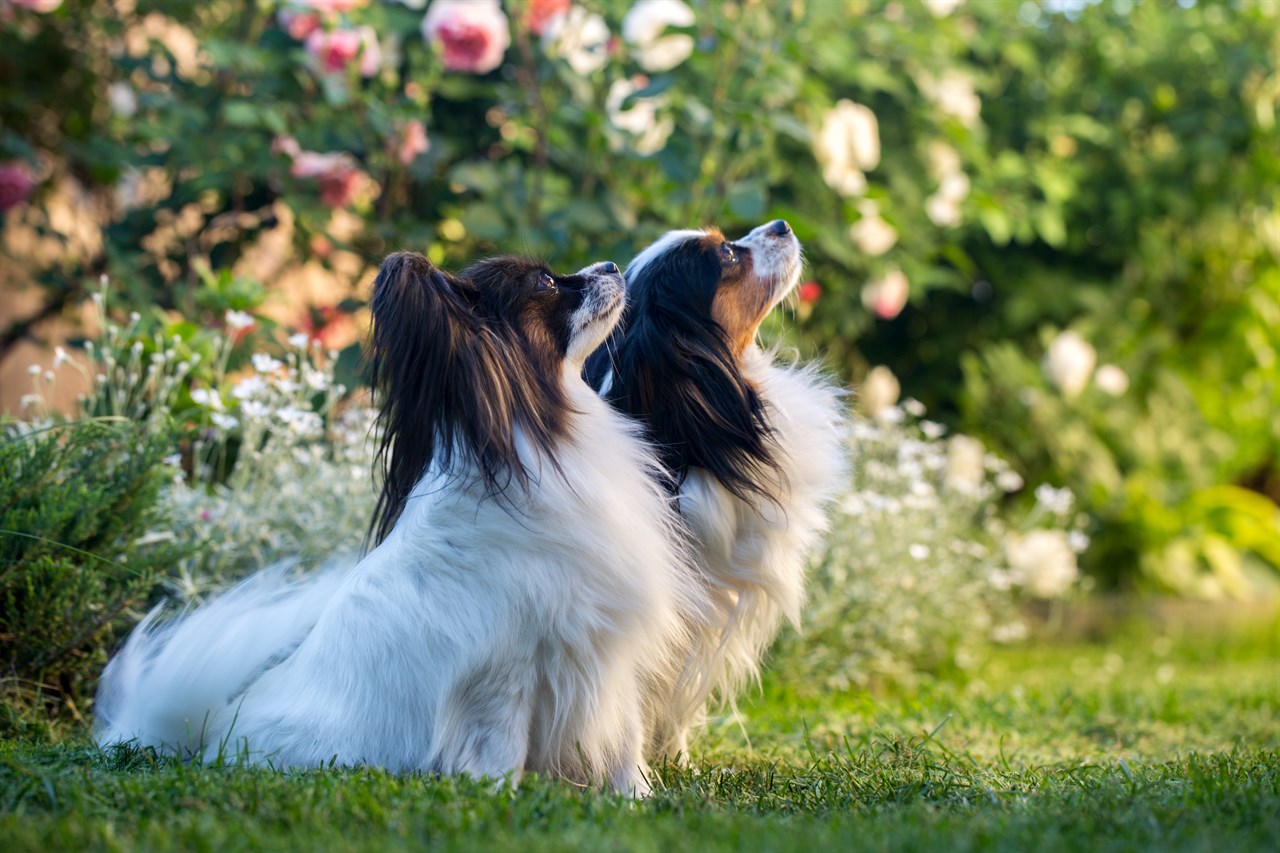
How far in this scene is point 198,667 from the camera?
9.29ft

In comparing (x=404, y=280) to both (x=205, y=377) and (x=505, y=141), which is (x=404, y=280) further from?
(x=505, y=141)

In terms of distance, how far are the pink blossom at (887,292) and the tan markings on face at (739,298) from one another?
2.43m

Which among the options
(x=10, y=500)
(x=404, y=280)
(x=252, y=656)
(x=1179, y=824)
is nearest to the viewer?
(x=1179, y=824)

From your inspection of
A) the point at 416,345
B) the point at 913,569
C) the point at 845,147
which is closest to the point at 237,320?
the point at 416,345

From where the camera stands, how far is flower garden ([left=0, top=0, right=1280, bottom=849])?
271 centimetres

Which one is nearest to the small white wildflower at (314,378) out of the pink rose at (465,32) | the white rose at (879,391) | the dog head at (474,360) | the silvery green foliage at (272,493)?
the silvery green foliage at (272,493)

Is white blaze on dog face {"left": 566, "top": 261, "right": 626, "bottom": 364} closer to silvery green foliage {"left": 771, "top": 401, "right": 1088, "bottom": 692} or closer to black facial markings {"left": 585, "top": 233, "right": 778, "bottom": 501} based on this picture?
black facial markings {"left": 585, "top": 233, "right": 778, "bottom": 501}

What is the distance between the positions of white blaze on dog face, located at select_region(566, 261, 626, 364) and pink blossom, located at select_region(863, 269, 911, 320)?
2890 millimetres

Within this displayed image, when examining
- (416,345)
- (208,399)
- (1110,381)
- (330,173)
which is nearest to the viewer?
(416,345)

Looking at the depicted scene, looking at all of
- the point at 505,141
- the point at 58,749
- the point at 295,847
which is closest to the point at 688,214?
the point at 505,141

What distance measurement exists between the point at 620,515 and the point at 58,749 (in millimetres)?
1346

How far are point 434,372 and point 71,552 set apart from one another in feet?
4.48

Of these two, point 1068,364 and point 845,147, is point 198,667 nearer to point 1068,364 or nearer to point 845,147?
point 845,147

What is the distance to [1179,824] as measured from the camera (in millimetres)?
2213
